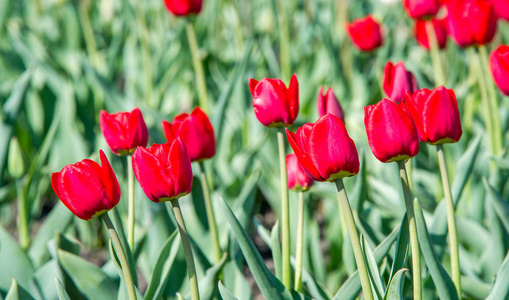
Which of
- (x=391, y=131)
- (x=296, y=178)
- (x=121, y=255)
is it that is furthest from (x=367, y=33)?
(x=121, y=255)

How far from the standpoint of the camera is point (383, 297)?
793mm

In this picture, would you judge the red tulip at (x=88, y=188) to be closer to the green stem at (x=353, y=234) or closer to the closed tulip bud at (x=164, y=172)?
the closed tulip bud at (x=164, y=172)

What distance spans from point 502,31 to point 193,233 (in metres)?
1.88

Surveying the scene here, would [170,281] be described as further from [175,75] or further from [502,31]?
[502,31]

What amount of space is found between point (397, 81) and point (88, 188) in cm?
58

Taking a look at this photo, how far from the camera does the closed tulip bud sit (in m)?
0.75

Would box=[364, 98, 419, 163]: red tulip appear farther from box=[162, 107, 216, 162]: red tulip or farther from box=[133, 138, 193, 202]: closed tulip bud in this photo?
box=[162, 107, 216, 162]: red tulip

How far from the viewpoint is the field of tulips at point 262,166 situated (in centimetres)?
77

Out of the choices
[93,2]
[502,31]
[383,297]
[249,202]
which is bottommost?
[383,297]

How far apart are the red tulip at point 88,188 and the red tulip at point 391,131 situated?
34 centimetres

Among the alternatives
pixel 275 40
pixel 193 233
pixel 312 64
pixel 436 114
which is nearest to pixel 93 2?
pixel 275 40

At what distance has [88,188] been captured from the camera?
750mm

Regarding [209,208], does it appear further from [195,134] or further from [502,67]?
[502,67]

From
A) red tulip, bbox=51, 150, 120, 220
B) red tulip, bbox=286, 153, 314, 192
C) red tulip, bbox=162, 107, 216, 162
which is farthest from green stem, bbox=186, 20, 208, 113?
red tulip, bbox=51, 150, 120, 220
